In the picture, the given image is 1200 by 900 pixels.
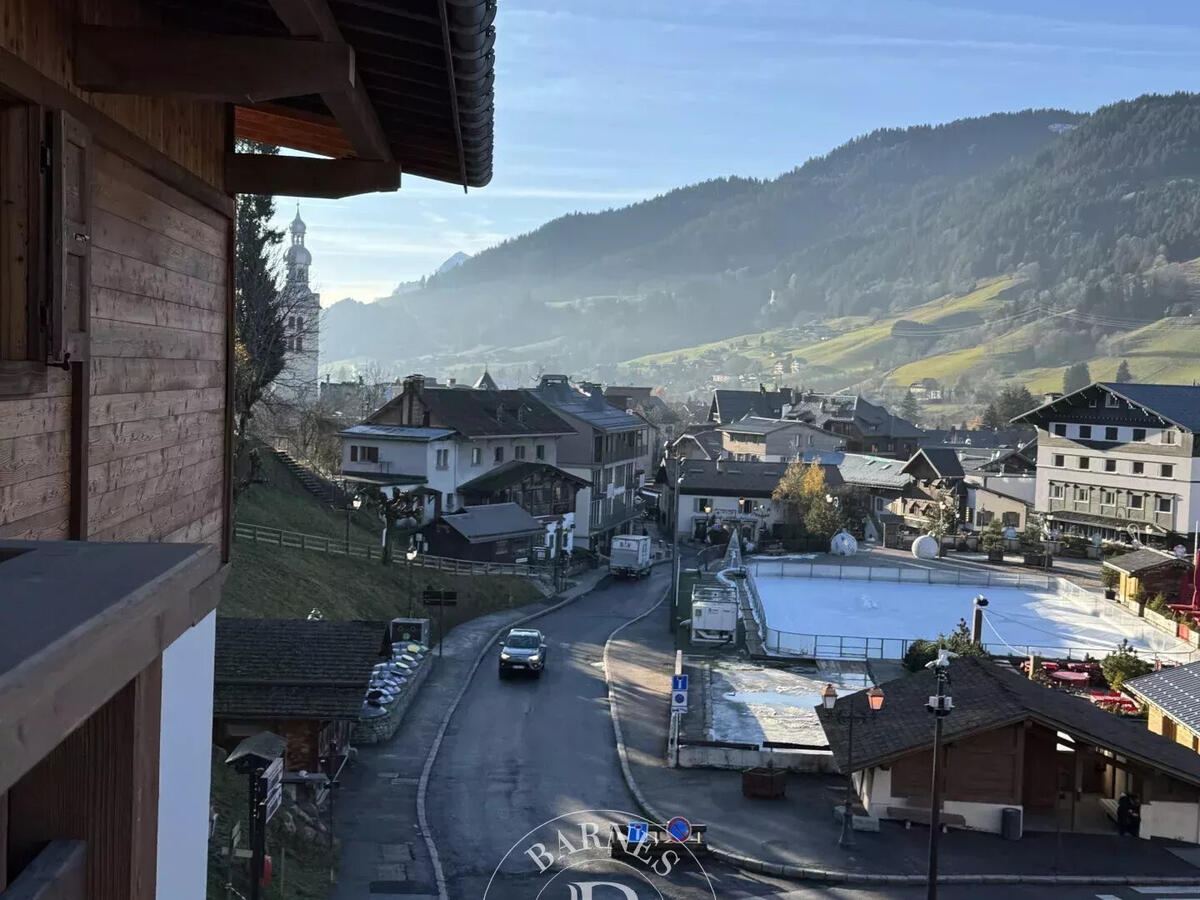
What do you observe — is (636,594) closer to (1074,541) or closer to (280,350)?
(280,350)

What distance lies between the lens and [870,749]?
68.3 feet

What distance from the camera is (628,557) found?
52.4 meters

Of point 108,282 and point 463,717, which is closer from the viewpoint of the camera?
point 108,282

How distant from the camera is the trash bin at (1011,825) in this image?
20281 mm

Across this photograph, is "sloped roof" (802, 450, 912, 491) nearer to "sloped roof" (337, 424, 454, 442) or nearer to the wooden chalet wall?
"sloped roof" (337, 424, 454, 442)

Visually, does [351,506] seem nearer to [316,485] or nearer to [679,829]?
[316,485]

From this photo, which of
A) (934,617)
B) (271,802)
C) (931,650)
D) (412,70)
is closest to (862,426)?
(934,617)

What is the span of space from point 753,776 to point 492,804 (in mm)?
5028

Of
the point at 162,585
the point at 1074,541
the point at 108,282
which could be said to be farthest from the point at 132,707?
the point at 1074,541

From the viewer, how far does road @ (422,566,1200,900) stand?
1745cm

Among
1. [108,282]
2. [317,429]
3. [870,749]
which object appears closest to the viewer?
[108,282]

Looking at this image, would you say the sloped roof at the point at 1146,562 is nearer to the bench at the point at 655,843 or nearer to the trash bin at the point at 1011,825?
the trash bin at the point at 1011,825

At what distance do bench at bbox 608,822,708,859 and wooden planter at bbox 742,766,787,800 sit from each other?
3155mm

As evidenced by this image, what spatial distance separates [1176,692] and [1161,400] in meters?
40.9
